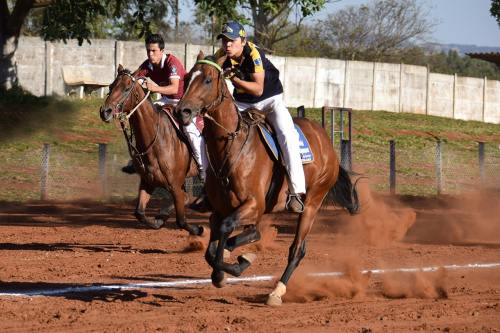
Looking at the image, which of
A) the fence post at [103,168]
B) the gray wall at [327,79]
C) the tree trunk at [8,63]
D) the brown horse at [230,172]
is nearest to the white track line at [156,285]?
the brown horse at [230,172]

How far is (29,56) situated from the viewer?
122 ft

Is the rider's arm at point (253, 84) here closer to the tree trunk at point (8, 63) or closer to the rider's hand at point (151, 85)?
the rider's hand at point (151, 85)

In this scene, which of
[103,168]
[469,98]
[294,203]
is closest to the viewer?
[294,203]

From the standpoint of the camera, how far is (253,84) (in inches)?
390

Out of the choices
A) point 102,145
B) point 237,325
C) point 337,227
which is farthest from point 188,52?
point 237,325

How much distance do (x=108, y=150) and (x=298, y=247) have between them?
51.7 ft

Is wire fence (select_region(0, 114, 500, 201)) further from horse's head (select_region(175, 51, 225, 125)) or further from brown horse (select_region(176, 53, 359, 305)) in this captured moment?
horse's head (select_region(175, 51, 225, 125))

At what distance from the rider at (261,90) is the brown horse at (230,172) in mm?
200

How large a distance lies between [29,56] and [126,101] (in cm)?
2518

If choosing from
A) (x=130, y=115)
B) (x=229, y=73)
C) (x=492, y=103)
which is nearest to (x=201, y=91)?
(x=229, y=73)

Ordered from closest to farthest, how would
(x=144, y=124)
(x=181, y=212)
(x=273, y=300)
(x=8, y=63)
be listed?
(x=273, y=300) < (x=144, y=124) < (x=181, y=212) < (x=8, y=63)

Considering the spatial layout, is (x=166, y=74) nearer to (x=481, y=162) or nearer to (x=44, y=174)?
(x=44, y=174)

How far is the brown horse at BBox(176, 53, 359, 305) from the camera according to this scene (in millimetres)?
9336

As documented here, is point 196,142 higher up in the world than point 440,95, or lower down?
lower down
